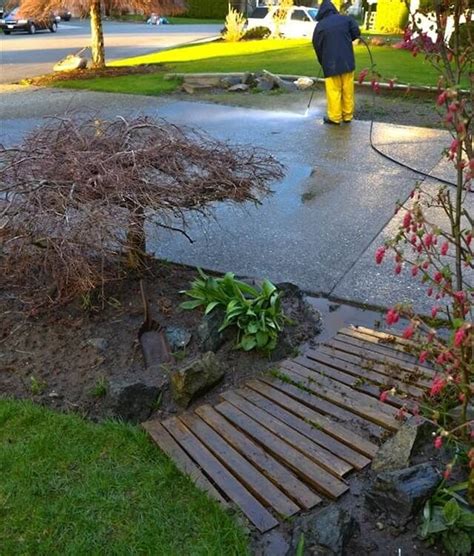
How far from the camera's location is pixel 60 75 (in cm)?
1457

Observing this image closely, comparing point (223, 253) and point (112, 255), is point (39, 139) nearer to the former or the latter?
point (112, 255)

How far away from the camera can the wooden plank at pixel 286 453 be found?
2527 mm

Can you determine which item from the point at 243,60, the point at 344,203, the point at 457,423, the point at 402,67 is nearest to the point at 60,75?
the point at 243,60

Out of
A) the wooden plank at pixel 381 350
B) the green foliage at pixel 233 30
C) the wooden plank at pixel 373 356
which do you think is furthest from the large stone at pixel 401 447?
the green foliage at pixel 233 30

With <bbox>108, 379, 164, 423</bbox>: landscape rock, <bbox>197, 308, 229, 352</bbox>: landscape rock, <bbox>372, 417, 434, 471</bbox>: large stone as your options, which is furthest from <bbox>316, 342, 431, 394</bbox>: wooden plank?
<bbox>108, 379, 164, 423</bbox>: landscape rock

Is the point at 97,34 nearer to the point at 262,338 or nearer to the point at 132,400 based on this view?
the point at 262,338

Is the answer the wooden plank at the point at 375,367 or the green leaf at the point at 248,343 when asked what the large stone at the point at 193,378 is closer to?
the green leaf at the point at 248,343

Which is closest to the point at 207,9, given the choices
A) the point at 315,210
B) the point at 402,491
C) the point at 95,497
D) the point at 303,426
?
the point at 315,210

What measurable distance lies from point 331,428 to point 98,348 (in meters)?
1.43

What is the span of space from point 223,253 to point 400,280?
1.38m

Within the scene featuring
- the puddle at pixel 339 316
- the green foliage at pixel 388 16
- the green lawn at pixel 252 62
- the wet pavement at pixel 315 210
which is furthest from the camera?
the green foliage at pixel 388 16

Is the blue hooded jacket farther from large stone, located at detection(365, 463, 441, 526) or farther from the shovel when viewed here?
large stone, located at detection(365, 463, 441, 526)

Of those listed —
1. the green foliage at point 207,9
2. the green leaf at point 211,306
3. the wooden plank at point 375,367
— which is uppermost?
the green foliage at point 207,9

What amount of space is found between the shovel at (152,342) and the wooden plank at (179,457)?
0.48 meters
